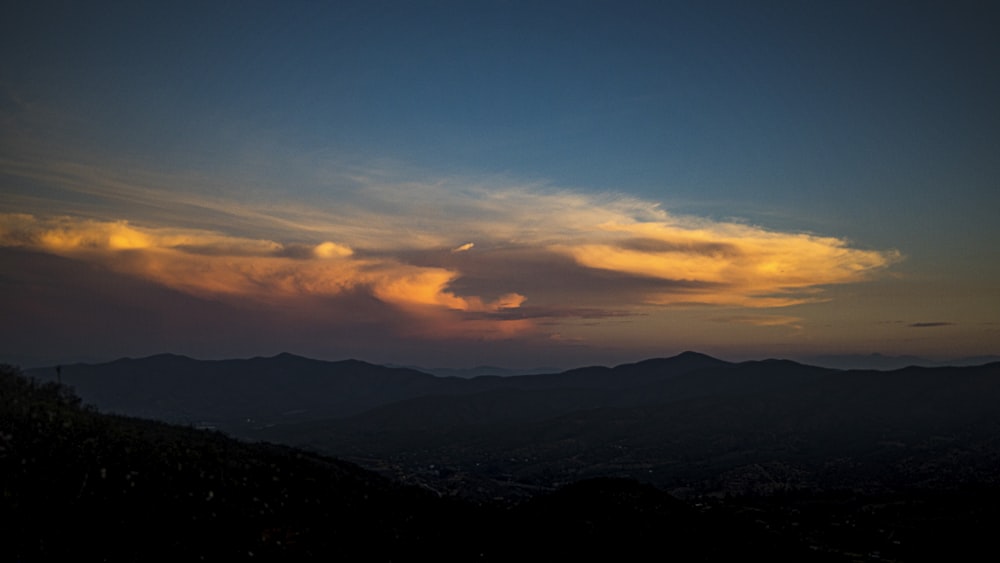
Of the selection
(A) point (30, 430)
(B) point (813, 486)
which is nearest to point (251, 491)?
(A) point (30, 430)

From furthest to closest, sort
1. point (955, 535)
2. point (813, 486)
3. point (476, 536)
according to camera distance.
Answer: point (813, 486)
point (955, 535)
point (476, 536)

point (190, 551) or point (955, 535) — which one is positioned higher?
point (190, 551)

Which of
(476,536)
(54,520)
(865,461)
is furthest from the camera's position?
(865,461)

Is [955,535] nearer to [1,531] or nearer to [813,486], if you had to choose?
[1,531]

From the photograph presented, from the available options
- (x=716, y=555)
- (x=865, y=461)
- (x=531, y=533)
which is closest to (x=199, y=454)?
(x=531, y=533)

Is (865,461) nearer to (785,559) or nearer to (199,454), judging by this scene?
(785,559)

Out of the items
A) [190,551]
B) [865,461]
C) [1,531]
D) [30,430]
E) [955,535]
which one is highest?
[30,430]

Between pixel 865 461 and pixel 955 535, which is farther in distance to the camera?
pixel 865 461
